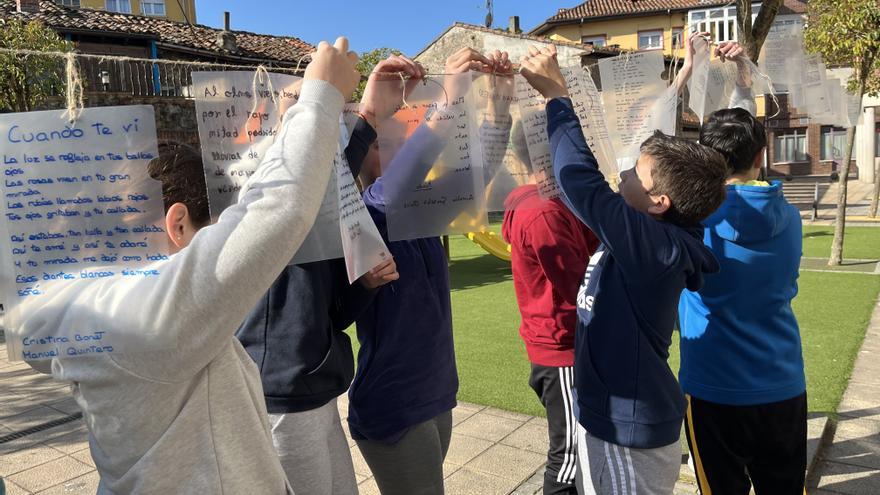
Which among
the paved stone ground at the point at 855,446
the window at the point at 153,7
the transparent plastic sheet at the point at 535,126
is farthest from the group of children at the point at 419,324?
the window at the point at 153,7

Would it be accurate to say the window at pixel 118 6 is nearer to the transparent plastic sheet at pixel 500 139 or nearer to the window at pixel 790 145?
the window at pixel 790 145

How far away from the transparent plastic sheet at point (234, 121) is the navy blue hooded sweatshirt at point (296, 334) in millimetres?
257

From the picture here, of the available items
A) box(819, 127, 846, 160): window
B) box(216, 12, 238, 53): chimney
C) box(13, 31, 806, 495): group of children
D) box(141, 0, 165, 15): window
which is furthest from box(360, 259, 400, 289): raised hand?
box(141, 0, 165, 15): window

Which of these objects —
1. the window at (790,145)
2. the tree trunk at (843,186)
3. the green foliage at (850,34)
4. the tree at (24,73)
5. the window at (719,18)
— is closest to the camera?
the tree at (24,73)

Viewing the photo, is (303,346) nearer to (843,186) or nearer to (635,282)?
(635,282)

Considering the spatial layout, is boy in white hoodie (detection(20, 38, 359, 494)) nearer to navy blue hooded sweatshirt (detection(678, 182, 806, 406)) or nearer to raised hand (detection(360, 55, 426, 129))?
raised hand (detection(360, 55, 426, 129))

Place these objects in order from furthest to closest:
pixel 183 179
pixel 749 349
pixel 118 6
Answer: pixel 118 6 < pixel 749 349 < pixel 183 179

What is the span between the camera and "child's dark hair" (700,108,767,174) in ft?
7.72

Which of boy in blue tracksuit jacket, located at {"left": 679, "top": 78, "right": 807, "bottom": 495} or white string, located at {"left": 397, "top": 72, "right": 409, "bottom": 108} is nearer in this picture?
white string, located at {"left": 397, "top": 72, "right": 409, "bottom": 108}

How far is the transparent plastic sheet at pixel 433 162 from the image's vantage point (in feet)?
6.05

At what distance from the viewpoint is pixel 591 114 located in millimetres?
2270

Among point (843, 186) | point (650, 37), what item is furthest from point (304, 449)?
point (650, 37)

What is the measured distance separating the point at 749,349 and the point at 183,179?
192 centimetres

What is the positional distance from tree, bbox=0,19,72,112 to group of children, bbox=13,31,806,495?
359 cm
